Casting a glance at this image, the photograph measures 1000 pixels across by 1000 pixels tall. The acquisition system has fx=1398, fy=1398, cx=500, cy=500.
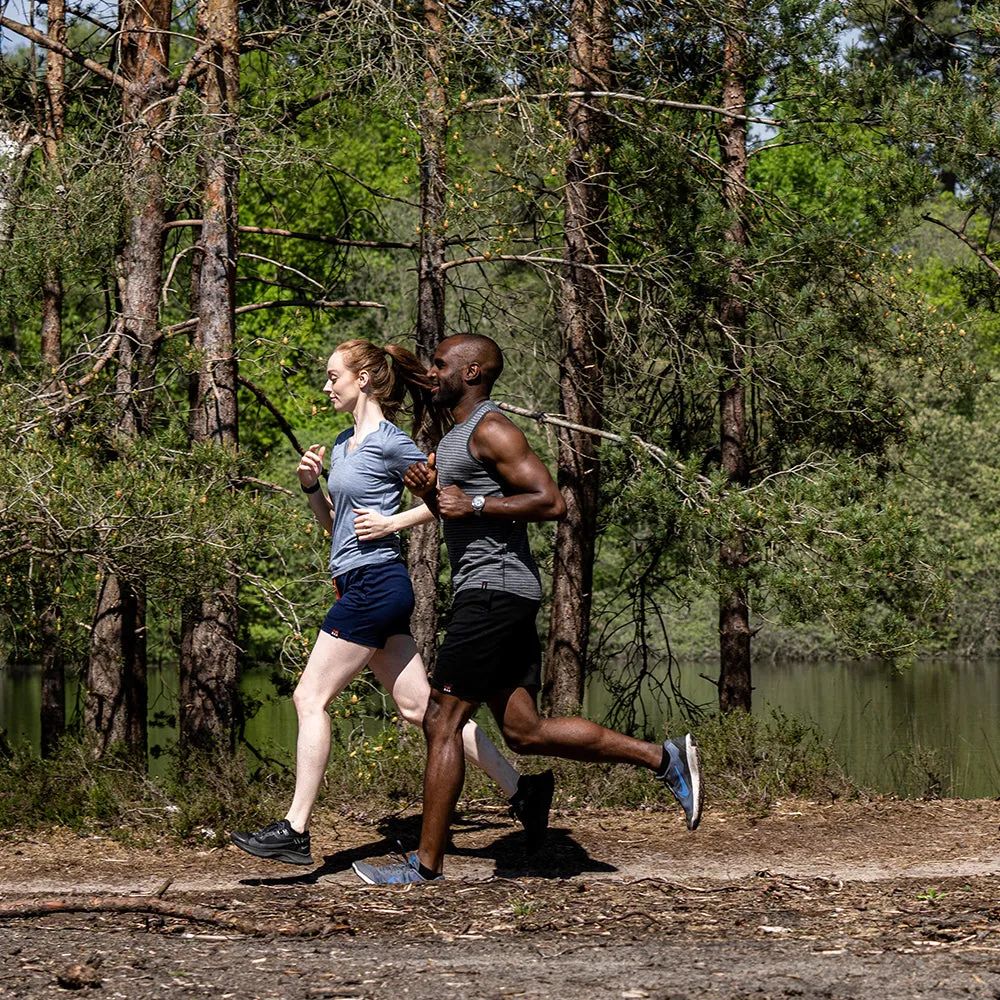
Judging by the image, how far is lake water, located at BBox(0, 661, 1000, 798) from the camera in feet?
41.0

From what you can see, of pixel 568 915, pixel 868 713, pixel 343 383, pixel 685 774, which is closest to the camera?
pixel 568 915

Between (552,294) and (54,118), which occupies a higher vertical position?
(54,118)

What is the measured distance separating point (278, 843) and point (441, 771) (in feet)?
2.62

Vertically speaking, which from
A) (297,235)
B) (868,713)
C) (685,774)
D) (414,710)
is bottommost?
(868,713)

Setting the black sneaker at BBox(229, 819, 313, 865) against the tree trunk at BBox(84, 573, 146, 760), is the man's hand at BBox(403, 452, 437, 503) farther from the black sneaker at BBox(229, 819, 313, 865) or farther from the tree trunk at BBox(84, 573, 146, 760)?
the tree trunk at BBox(84, 573, 146, 760)

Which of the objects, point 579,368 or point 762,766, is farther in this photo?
point 579,368

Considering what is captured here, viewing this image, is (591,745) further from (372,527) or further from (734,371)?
(734,371)

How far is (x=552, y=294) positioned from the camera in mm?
12133

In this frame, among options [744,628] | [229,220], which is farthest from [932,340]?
[229,220]

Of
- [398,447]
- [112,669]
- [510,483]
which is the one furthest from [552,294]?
[510,483]

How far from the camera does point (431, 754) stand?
229 inches

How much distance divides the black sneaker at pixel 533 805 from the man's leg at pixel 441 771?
65cm

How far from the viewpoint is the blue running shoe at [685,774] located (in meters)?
5.97

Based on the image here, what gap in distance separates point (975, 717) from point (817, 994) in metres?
19.5
